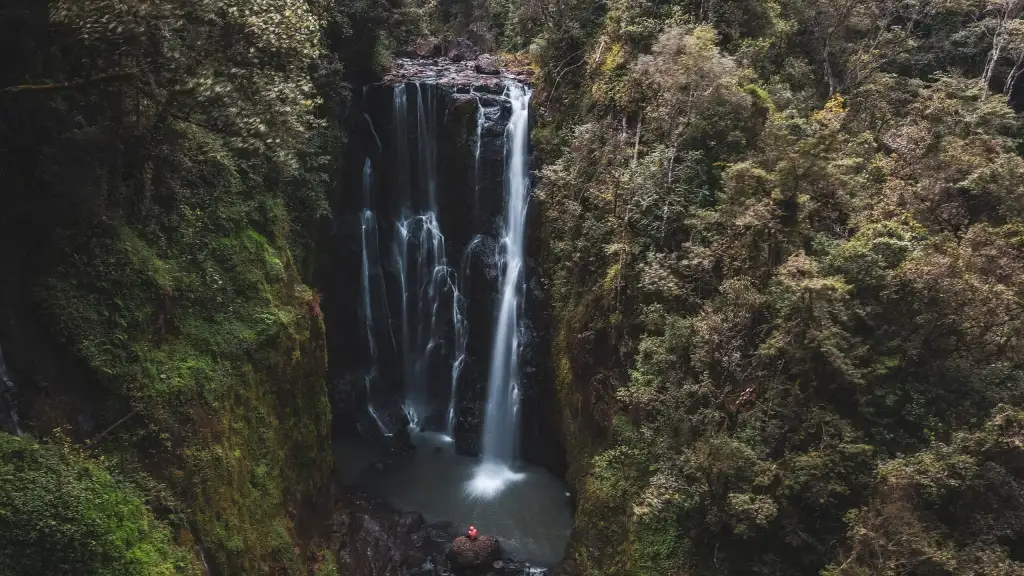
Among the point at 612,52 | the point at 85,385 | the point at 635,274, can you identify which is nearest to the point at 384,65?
the point at 612,52

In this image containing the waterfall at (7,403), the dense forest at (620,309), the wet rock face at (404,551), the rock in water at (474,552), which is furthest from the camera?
the rock in water at (474,552)

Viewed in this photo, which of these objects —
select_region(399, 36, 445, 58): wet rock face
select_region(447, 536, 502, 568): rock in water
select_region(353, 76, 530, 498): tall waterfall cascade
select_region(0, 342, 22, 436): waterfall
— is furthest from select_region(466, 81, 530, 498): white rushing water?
select_region(0, 342, 22, 436): waterfall

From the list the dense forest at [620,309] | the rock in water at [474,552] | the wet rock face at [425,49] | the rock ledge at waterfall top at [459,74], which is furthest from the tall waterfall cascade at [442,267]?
the wet rock face at [425,49]

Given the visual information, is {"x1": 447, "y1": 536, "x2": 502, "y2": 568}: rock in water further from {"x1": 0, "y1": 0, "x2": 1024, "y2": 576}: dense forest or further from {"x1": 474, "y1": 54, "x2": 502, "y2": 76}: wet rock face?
{"x1": 474, "y1": 54, "x2": 502, "y2": 76}: wet rock face

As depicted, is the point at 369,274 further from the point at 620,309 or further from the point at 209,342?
the point at 620,309

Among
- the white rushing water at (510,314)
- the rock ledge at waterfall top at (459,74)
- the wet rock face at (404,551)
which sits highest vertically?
the rock ledge at waterfall top at (459,74)

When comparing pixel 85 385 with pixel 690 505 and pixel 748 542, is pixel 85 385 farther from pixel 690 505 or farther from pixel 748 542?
pixel 748 542

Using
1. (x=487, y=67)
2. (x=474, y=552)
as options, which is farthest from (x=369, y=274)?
(x=474, y=552)

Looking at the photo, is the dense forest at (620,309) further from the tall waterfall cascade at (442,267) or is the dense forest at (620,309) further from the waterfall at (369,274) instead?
the waterfall at (369,274)

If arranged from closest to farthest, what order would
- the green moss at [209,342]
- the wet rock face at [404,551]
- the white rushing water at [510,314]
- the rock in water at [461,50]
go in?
the green moss at [209,342] → the wet rock face at [404,551] → the white rushing water at [510,314] → the rock in water at [461,50]
